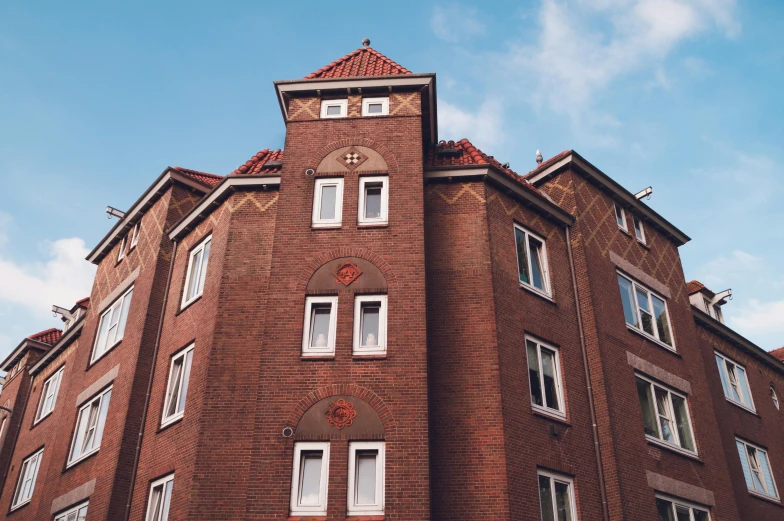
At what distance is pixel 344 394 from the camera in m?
15.9

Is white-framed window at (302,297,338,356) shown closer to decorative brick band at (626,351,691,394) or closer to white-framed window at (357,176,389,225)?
white-framed window at (357,176,389,225)

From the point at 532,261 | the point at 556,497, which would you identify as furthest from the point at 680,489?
the point at 532,261

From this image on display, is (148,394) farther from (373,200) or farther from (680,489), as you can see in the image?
(680,489)

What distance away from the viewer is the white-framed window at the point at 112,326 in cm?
2331

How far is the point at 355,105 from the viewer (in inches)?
813

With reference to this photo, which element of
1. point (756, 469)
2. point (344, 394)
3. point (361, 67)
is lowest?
point (344, 394)

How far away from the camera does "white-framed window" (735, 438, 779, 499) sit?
25.6 metres

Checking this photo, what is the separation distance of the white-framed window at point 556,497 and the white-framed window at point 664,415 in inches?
161

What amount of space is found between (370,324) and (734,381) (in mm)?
18117

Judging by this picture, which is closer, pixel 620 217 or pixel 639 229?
pixel 620 217

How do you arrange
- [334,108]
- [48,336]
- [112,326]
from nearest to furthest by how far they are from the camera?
[334,108]
[112,326]
[48,336]

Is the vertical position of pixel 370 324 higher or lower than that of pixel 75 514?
higher

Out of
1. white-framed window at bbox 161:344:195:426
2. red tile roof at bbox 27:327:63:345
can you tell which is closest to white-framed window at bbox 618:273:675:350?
white-framed window at bbox 161:344:195:426

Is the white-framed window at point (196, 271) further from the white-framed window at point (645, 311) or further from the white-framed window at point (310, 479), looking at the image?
the white-framed window at point (645, 311)
